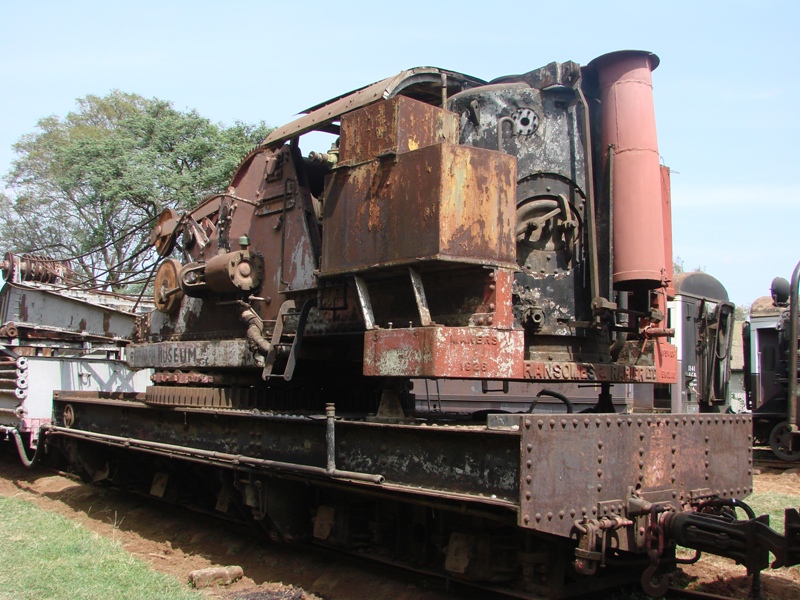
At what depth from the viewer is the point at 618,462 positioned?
5.10m

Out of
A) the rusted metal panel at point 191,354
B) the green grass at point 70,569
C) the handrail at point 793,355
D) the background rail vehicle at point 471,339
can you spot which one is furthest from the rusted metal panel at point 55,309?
the handrail at point 793,355

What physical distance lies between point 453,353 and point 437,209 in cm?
94

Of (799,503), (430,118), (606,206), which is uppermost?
(430,118)

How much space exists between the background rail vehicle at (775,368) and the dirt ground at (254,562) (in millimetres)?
6853

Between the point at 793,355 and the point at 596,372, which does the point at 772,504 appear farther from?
the point at 596,372

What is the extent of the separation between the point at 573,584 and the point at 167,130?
1023 inches

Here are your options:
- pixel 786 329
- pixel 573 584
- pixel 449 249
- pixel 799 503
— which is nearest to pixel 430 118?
pixel 449 249

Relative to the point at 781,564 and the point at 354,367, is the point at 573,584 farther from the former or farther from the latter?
the point at 354,367

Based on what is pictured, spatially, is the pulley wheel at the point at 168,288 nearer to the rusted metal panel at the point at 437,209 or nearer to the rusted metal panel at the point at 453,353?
the rusted metal panel at the point at 437,209

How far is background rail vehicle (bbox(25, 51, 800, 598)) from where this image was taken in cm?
501

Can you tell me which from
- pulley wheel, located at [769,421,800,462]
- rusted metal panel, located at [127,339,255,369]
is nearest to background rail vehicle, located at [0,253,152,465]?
rusted metal panel, located at [127,339,255,369]

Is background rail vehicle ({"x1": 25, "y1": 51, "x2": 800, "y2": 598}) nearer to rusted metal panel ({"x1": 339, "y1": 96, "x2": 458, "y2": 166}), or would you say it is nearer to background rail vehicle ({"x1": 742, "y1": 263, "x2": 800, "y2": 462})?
rusted metal panel ({"x1": 339, "y1": 96, "x2": 458, "y2": 166})

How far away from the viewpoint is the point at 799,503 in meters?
9.45

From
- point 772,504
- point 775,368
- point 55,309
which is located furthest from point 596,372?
point 55,309
